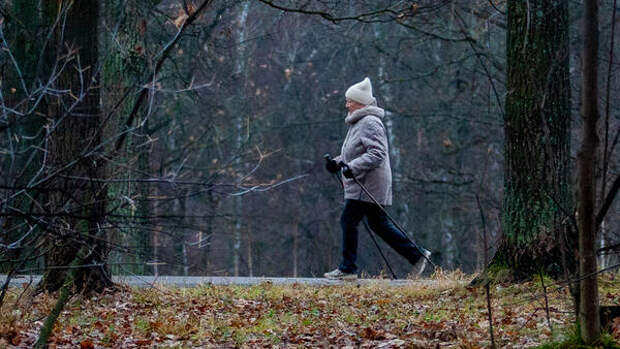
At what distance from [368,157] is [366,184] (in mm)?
309

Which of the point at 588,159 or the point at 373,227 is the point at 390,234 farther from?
the point at 588,159

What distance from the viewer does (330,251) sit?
27.4 m

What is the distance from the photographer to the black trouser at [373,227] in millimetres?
9961

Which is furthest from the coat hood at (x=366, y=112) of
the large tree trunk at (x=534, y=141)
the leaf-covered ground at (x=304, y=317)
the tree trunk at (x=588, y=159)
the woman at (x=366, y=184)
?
the tree trunk at (x=588, y=159)

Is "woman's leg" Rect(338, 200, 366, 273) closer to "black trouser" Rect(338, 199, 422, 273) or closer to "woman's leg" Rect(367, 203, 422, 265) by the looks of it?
"black trouser" Rect(338, 199, 422, 273)

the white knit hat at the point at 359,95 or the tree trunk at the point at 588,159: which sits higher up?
the white knit hat at the point at 359,95

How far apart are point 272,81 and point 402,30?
4937mm

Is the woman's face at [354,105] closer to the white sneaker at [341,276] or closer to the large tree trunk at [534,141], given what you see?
the white sneaker at [341,276]

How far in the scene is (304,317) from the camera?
7602 millimetres

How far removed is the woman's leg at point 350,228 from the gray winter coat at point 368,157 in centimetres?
12

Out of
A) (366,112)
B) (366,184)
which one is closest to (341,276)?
(366,184)

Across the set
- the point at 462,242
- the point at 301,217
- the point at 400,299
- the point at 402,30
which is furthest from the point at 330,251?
the point at 400,299

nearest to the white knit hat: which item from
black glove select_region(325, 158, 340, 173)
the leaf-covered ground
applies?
black glove select_region(325, 158, 340, 173)

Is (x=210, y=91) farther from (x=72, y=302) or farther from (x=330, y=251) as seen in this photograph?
(x=72, y=302)
